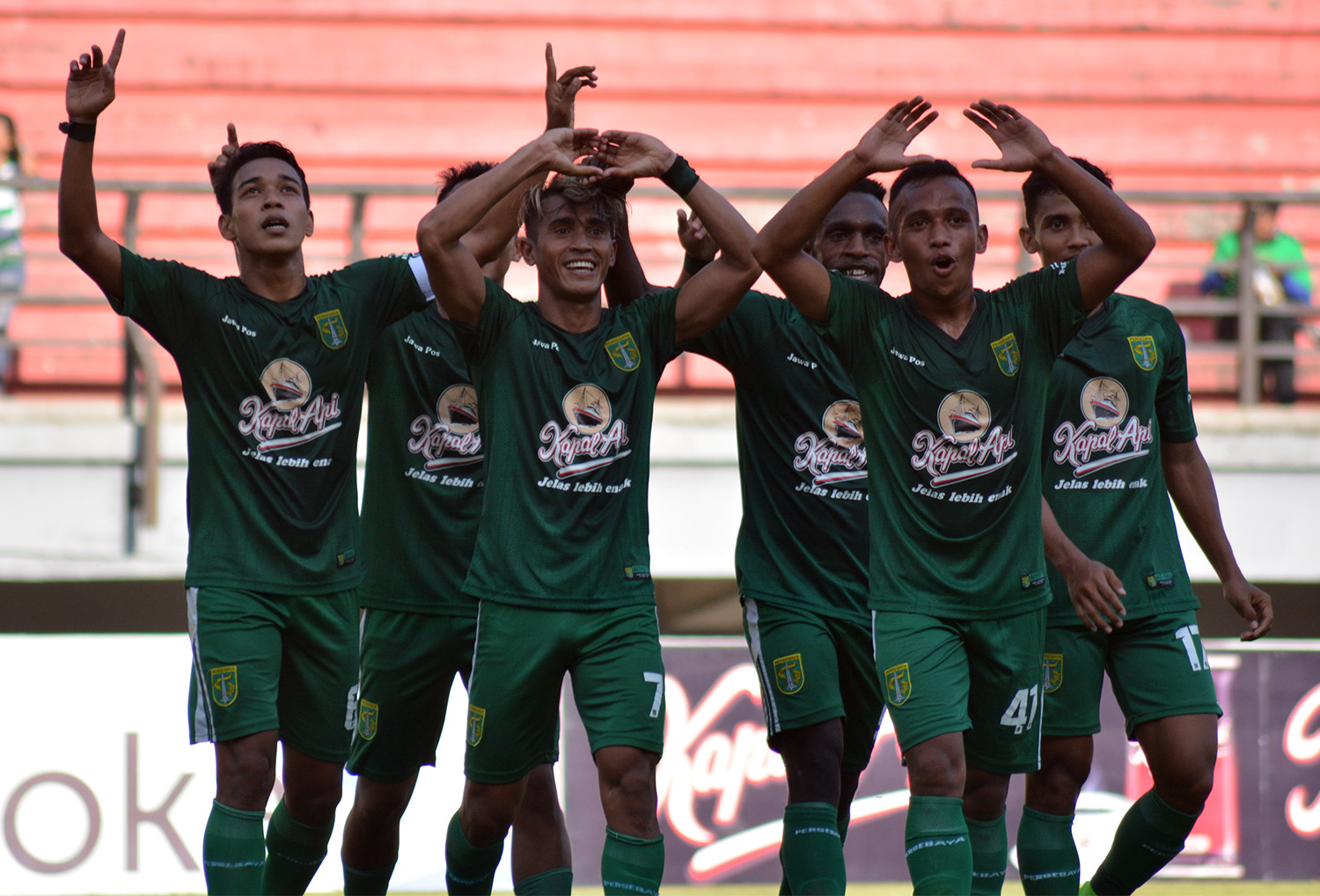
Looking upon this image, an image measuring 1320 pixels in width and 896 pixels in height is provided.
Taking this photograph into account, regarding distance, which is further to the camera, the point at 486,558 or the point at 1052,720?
the point at 1052,720

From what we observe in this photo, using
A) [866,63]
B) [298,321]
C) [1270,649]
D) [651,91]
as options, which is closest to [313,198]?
[651,91]

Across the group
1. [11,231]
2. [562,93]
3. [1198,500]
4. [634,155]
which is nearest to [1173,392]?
[1198,500]

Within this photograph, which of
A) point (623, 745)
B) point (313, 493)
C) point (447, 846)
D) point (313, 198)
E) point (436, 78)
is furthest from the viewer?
point (436, 78)

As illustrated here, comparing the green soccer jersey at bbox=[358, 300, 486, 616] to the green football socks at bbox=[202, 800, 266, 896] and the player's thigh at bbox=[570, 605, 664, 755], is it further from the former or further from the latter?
the green football socks at bbox=[202, 800, 266, 896]

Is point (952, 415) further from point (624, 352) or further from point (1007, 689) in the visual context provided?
point (624, 352)

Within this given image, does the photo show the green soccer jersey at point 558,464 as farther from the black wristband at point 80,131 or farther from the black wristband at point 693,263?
the black wristband at point 80,131

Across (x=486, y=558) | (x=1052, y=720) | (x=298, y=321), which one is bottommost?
(x=1052, y=720)

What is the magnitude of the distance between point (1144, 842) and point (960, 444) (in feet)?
5.76

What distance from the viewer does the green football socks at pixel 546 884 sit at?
4926 mm

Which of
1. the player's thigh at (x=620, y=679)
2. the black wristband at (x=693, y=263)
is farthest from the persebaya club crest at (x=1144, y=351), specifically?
the player's thigh at (x=620, y=679)

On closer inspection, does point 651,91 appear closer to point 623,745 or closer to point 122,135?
point 122,135

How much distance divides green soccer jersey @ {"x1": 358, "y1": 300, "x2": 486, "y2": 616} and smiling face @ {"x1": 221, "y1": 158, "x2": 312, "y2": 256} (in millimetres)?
721

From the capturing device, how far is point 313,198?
9281 mm

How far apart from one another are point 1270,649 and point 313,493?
5.44m
